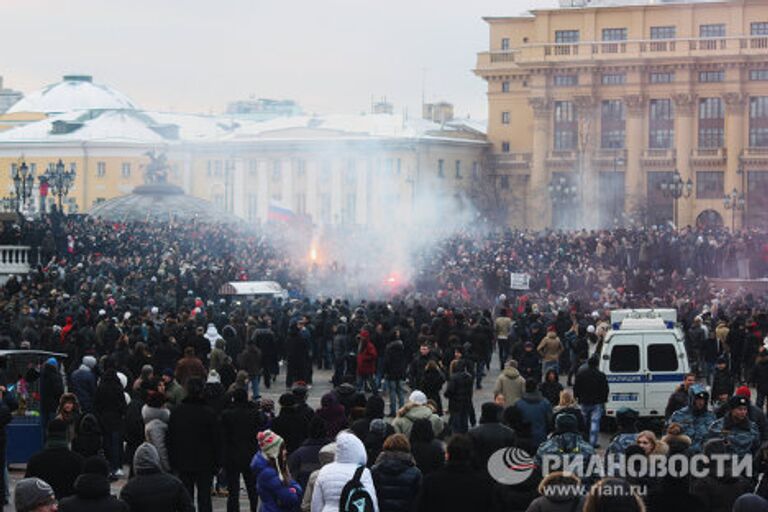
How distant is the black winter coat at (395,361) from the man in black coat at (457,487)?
13.9 metres

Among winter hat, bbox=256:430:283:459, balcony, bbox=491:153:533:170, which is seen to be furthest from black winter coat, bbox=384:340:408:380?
balcony, bbox=491:153:533:170

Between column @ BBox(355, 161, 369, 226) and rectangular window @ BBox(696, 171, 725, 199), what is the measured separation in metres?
19.5

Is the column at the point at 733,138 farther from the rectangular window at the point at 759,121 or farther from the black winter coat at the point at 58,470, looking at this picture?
the black winter coat at the point at 58,470

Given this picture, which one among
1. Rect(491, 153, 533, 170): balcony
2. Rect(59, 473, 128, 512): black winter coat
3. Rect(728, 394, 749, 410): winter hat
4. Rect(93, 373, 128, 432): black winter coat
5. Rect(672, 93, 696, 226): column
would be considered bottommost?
Rect(93, 373, 128, 432): black winter coat

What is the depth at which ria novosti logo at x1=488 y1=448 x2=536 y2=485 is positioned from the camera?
46.2 feet

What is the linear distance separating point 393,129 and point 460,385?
82357 millimetres

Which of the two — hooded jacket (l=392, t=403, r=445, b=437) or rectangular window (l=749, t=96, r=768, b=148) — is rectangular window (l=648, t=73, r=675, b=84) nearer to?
rectangular window (l=749, t=96, r=768, b=148)

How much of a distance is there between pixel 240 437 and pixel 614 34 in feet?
273

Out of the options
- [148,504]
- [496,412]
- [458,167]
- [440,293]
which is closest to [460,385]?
[496,412]

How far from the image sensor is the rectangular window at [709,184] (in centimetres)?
9331

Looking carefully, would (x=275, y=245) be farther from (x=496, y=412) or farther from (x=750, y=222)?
(x=496, y=412)

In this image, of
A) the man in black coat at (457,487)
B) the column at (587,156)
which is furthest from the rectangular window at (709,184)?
the man in black coat at (457,487)

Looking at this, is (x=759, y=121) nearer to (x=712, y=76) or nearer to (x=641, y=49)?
(x=712, y=76)

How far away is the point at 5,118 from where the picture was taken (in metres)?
133
